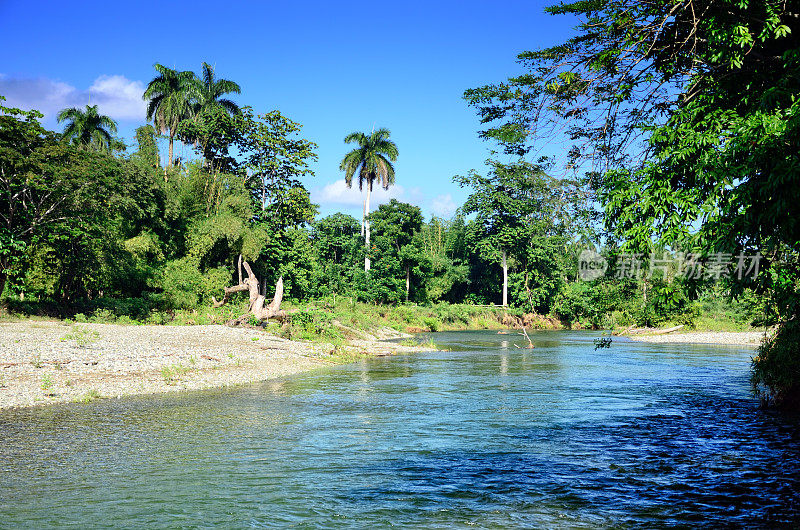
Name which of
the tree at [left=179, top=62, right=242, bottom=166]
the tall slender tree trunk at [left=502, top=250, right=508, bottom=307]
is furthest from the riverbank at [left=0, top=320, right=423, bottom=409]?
the tall slender tree trunk at [left=502, top=250, right=508, bottom=307]

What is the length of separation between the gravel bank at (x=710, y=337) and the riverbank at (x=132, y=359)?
31.3 meters

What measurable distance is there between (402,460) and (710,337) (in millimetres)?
46410

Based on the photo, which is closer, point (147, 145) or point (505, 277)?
point (147, 145)

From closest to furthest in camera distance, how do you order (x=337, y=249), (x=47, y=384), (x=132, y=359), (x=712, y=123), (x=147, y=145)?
(x=712, y=123)
(x=47, y=384)
(x=132, y=359)
(x=147, y=145)
(x=337, y=249)

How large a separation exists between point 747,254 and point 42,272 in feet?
113

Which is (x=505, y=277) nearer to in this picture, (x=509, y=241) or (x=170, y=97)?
(x=509, y=241)

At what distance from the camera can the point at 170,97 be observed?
5544 cm

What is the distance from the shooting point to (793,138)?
8195mm

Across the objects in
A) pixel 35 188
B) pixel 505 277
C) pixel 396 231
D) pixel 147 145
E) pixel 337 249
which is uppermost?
pixel 147 145

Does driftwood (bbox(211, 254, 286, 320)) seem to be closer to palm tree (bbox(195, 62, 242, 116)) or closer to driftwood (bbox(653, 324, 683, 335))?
palm tree (bbox(195, 62, 242, 116))

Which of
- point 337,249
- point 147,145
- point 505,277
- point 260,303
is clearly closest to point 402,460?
point 260,303

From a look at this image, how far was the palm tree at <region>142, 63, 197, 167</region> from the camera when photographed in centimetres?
5538

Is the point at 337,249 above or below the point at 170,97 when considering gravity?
below

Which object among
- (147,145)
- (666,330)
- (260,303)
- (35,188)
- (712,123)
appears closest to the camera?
(712,123)
